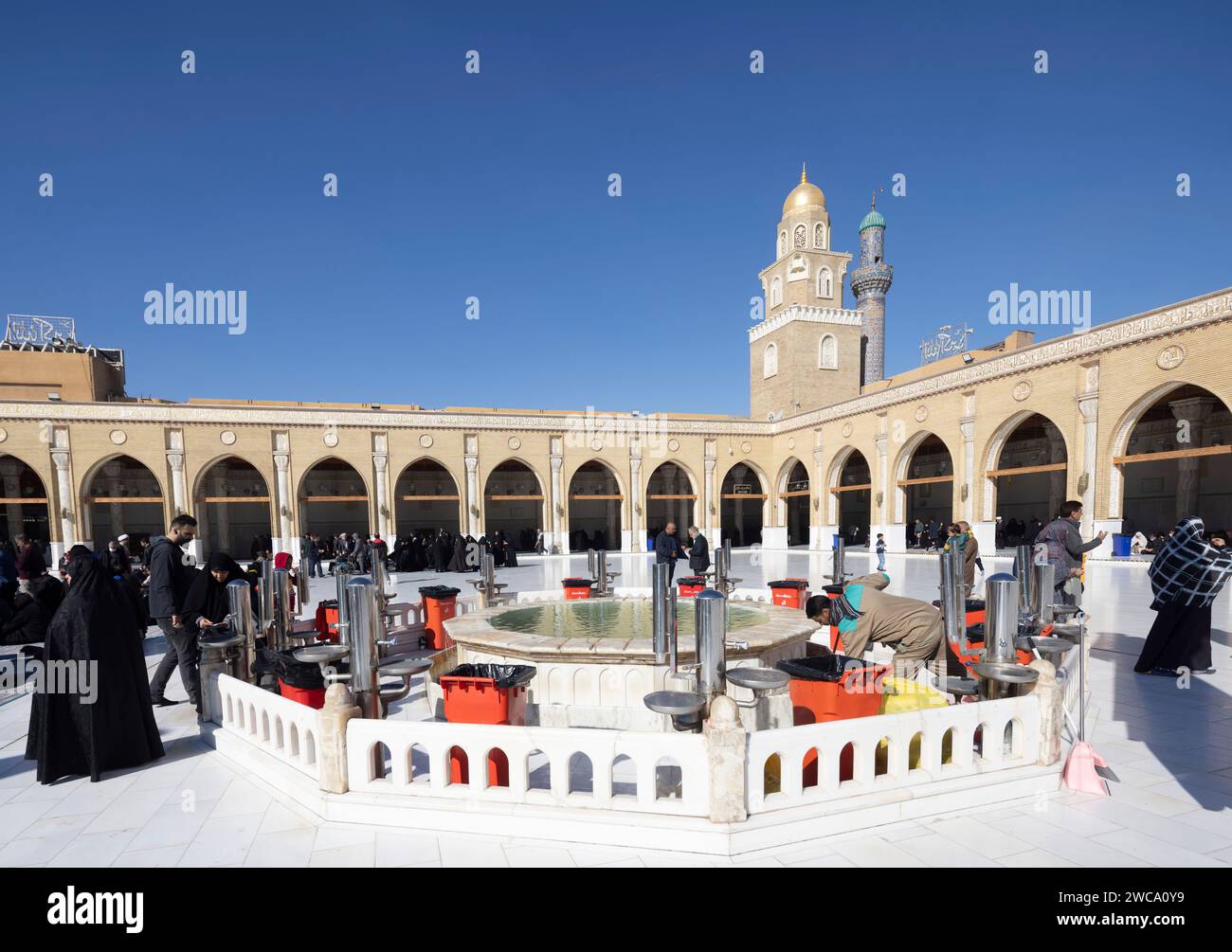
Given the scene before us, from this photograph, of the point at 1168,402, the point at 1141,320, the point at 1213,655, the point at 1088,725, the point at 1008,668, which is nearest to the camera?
the point at 1008,668

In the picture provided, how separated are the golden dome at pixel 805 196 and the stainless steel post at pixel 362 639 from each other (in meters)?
29.9

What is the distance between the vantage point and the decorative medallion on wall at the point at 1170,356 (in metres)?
12.7

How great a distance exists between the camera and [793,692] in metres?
3.37

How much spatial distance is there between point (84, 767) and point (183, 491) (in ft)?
63.6

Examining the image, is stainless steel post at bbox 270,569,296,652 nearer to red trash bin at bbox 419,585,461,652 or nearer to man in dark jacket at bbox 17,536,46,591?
red trash bin at bbox 419,585,461,652

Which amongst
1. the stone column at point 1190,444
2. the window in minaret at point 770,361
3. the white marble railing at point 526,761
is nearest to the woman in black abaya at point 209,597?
the white marble railing at point 526,761

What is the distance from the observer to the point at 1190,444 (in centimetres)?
1773

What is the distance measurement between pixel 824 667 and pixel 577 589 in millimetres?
4305

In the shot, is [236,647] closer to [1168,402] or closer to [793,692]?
[793,692]

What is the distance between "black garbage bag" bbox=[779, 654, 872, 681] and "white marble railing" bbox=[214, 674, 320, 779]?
2.51 meters

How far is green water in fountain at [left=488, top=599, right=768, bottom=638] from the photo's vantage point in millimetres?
5539

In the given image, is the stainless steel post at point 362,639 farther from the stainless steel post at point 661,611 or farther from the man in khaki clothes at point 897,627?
the man in khaki clothes at point 897,627

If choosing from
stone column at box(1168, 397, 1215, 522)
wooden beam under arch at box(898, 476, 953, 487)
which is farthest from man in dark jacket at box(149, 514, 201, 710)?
stone column at box(1168, 397, 1215, 522)
